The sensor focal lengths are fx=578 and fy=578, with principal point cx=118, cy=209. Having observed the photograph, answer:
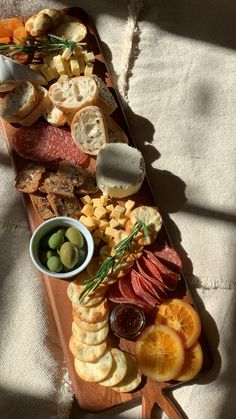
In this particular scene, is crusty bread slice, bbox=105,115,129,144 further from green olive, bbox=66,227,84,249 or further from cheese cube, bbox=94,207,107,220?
green olive, bbox=66,227,84,249

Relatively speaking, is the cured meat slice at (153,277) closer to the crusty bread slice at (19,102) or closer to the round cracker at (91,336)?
the round cracker at (91,336)

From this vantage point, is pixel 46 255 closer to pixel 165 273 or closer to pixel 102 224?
pixel 102 224

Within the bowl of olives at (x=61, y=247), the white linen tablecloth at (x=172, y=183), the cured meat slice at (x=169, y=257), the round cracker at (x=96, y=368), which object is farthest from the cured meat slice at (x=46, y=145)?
the round cracker at (x=96, y=368)

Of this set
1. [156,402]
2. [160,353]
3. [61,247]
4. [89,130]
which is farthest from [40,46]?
[156,402]

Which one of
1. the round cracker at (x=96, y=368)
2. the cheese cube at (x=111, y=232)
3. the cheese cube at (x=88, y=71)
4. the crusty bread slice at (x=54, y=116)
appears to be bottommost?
the round cracker at (x=96, y=368)

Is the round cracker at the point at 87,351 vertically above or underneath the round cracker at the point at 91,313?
underneath

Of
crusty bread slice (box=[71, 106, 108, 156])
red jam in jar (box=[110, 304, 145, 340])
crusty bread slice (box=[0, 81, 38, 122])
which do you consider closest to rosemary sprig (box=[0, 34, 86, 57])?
crusty bread slice (box=[0, 81, 38, 122])

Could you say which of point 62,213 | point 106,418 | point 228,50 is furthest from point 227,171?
point 106,418
